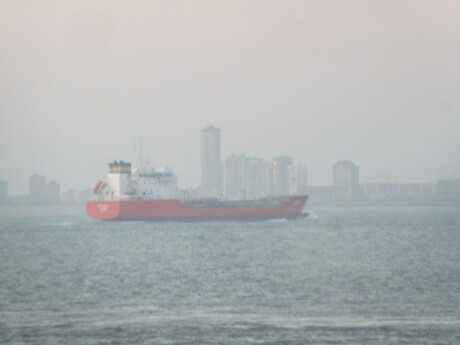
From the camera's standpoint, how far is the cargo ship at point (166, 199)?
297 feet

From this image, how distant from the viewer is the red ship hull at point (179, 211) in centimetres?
8850

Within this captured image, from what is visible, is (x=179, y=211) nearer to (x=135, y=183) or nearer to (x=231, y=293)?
(x=135, y=183)

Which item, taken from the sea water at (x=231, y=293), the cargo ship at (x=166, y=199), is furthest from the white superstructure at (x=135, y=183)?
the sea water at (x=231, y=293)

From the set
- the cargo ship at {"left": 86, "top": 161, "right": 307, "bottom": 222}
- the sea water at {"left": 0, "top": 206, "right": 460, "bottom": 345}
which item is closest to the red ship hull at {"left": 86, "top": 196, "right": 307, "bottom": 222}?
the cargo ship at {"left": 86, "top": 161, "right": 307, "bottom": 222}

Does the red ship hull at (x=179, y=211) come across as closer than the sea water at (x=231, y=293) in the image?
No

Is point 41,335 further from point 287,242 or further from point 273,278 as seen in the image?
point 287,242

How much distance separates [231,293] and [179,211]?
58.9m

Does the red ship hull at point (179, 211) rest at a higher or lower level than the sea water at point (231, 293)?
higher

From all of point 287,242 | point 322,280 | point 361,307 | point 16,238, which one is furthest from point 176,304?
point 16,238

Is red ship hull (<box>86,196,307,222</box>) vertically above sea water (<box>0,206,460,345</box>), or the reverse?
red ship hull (<box>86,196,307,222</box>)

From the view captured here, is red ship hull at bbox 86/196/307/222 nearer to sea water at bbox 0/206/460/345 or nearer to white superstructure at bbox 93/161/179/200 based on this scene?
white superstructure at bbox 93/161/179/200

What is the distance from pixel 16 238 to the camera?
75.9m

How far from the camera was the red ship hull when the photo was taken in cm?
8850

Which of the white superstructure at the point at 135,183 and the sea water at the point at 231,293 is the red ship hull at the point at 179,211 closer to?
the white superstructure at the point at 135,183
